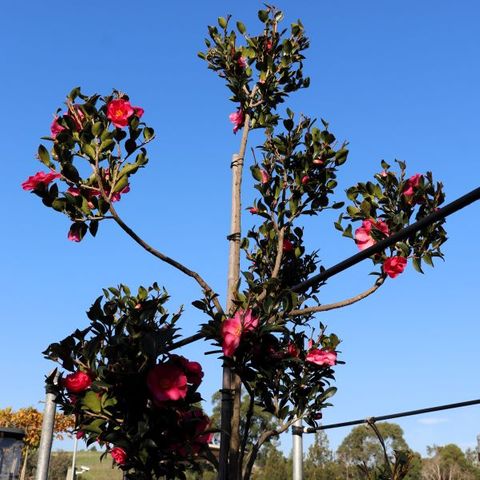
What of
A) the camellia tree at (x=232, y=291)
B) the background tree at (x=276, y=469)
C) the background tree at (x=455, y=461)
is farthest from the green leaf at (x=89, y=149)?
the background tree at (x=455, y=461)

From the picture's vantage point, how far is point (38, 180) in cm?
289

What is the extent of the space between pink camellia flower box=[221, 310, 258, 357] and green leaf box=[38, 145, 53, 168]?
1.29m

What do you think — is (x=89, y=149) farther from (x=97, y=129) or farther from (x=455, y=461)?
(x=455, y=461)

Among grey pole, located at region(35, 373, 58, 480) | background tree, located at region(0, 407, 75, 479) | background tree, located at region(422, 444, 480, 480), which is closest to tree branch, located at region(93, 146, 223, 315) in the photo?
grey pole, located at region(35, 373, 58, 480)

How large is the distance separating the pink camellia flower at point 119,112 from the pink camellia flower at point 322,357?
1.94 metres

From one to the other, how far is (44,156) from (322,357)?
2168 millimetres

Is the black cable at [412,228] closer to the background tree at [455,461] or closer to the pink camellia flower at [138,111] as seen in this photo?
the pink camellia flower at [138,111]

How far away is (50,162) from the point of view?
2.92m

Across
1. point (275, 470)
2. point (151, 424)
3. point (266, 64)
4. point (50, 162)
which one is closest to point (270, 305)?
point (151, 424)

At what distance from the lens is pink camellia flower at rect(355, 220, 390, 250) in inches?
141

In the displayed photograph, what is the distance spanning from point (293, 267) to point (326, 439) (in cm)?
4637

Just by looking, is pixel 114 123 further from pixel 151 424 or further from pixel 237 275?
pixel 151 424

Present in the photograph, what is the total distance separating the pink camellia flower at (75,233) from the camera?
2.97m

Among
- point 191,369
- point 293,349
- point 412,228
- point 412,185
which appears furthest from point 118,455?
point 412,185
